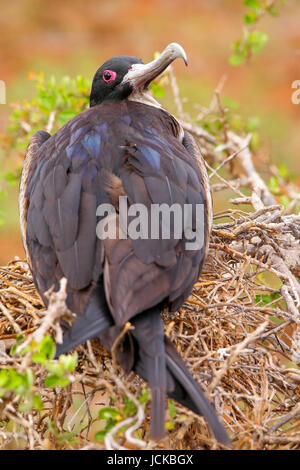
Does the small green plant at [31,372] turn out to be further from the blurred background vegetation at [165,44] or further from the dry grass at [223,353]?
the blurred background vegetation at [165,44]

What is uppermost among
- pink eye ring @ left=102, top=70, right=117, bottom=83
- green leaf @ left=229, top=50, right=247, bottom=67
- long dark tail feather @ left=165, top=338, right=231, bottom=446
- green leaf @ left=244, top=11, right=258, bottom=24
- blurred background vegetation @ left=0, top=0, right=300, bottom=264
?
blurred background vegetation @ left=0, top=0, right=300, bottom=264

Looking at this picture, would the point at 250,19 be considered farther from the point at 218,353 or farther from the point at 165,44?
the point at 165,44

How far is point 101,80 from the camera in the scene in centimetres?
316

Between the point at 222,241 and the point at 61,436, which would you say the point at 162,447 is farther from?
the point at 222,241

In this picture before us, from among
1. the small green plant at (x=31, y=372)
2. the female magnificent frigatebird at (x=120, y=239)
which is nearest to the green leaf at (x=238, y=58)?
the female magnificent frigatebird at (x=120, y=239)

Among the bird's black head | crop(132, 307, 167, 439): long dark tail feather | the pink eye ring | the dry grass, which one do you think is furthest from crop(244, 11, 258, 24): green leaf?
crop(132, 307, 167, 439): long dark tail feather

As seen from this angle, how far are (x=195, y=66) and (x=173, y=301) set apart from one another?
28.1 feet

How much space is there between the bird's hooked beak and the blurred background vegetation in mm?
5414

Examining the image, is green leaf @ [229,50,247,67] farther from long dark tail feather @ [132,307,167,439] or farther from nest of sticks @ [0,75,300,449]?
long dark tail feather @ [132,307,167,439]

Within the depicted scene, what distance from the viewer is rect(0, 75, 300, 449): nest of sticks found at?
1948mm

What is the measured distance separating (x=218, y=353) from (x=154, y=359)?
269mm

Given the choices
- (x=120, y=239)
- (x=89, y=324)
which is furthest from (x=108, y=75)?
(x=89, y=324)
